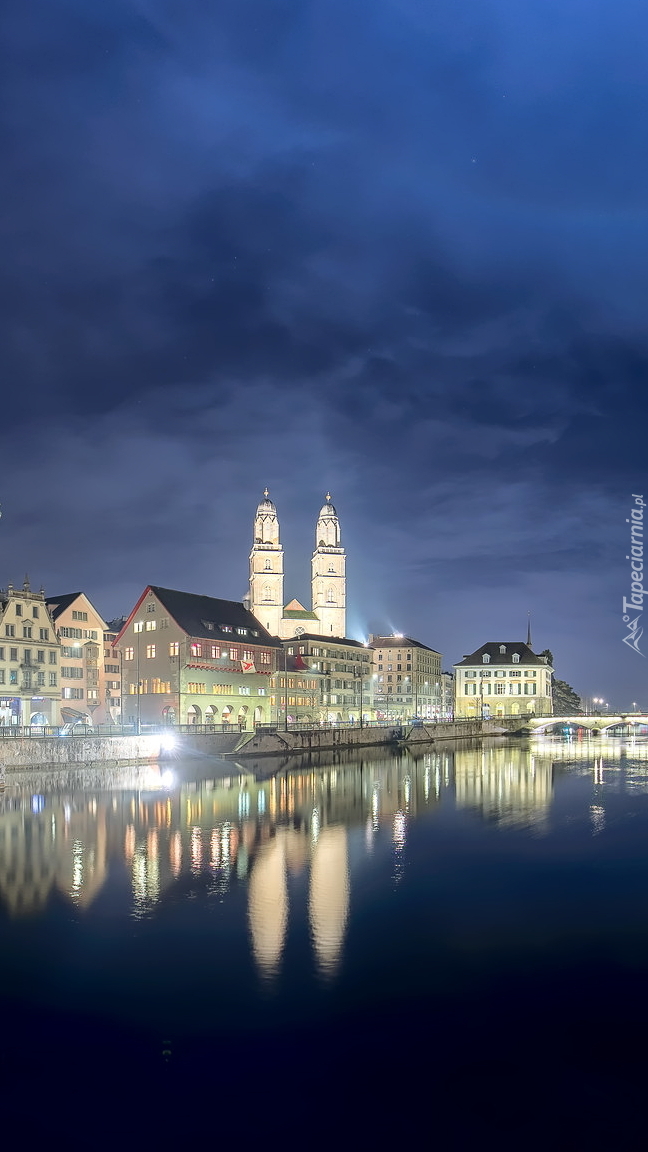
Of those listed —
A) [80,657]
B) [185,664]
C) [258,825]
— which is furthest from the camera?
[80,657]

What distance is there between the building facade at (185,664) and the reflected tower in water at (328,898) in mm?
53056

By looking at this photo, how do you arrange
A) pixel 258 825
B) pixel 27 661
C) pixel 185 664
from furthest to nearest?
pixel 185 664, pixel 27 661, pixel 258 825

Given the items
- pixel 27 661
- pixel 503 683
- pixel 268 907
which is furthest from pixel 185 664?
pixel 503 683

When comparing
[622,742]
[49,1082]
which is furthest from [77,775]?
[622,742]

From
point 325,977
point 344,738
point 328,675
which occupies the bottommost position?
point 344,738

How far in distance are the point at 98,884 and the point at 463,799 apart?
113 ft

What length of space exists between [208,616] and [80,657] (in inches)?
625

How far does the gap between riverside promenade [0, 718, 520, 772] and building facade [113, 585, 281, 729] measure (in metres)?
7.33

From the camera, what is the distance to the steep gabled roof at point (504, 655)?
172 meters

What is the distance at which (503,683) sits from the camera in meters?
172

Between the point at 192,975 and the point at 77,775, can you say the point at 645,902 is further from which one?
the point at 77,775

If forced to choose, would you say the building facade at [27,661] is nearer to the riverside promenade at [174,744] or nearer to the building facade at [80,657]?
the building facade at [80,657]

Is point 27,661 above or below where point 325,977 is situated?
above

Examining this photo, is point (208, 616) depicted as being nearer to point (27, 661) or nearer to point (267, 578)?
point (27, 661)
